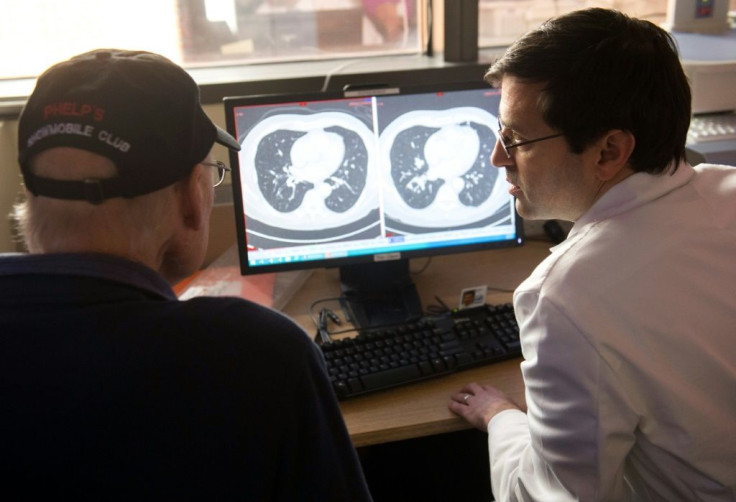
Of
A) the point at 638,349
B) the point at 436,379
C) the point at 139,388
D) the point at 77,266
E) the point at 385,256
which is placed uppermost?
the point at 77,266

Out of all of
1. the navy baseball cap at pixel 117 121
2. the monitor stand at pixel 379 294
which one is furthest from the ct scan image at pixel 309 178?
the navy baseball cap at pixel 117 121

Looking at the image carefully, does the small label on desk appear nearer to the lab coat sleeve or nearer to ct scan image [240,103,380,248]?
ct scan image [240,103,380,248]

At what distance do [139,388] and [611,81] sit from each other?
78 cm

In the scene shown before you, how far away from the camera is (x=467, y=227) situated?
1784 millimetres

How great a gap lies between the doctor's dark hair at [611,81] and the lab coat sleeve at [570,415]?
286mm

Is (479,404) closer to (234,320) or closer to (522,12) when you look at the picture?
(234,320)

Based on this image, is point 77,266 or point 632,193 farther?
point 632,193

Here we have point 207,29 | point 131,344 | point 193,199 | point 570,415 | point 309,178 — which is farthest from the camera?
point 207,29

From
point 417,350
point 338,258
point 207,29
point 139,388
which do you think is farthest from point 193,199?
point 207,29

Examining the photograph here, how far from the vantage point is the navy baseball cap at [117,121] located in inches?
33.2

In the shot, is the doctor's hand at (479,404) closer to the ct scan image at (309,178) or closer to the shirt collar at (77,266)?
the ct scan image at (309,178)

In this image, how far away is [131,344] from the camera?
0.79 metres

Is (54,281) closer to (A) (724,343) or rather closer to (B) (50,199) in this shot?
(B) (50,199)

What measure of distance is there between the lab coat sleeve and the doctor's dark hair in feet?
0.94
